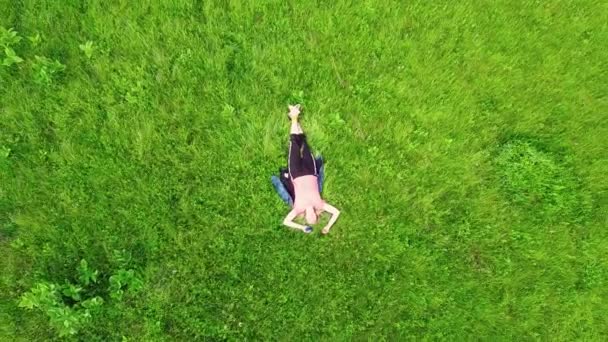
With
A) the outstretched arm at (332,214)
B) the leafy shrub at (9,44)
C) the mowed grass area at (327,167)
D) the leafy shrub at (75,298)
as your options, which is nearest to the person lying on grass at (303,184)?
the outstretched arm at (332,214)

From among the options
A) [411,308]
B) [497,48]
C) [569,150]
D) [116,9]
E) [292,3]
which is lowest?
[411,308]

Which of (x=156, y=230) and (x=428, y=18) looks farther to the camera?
(x=428, y=18)

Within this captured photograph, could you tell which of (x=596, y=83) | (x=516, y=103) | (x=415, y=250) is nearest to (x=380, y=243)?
(x=415, y=250)

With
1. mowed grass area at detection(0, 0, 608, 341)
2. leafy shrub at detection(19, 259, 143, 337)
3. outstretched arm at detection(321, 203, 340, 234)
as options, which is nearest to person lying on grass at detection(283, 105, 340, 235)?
outstretched arm at detection(321, 203, 340, 234)

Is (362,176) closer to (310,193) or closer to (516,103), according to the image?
(310,193)

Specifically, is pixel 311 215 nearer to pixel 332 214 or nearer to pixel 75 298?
pixel 332 214

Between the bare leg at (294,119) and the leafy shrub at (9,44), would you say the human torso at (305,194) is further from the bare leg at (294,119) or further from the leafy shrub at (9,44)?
the leafy shrub at (9,44)
